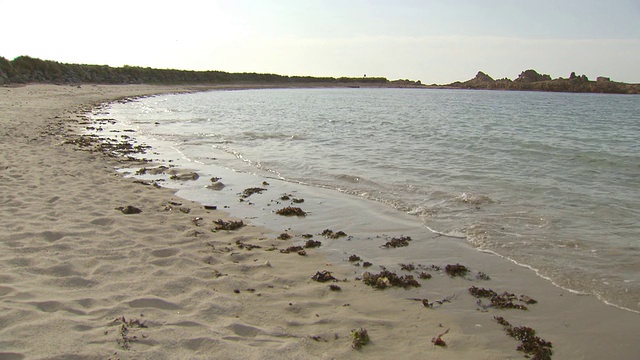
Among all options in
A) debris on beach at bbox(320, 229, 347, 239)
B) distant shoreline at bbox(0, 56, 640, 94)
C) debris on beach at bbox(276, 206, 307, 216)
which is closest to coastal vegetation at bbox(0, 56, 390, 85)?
distant shoreline at bbox(0, 56, 640, 94)

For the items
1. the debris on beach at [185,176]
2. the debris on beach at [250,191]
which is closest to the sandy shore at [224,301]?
the debris on beach at [250,191]

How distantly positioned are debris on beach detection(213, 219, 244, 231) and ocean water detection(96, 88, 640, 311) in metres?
2.10

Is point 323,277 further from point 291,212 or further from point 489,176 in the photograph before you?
point 489,176

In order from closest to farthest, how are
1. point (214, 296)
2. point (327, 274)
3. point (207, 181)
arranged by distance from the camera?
1. point (214, 296)
2. point (327, 274)
3. point (207, 181)

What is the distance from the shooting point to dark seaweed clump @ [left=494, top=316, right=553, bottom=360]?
3.25 m

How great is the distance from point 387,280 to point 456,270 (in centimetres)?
88

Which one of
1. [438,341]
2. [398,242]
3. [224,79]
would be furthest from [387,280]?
[224,79]

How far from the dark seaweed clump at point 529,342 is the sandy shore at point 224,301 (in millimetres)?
62

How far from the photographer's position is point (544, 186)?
8.89 metres

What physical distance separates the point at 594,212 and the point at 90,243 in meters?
7.63

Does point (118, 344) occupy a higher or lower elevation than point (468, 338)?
higher

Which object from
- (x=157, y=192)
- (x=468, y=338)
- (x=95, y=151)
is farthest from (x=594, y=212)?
(x=95, y=151)

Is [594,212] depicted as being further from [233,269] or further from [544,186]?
[233,269]

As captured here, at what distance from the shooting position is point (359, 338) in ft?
10.8
